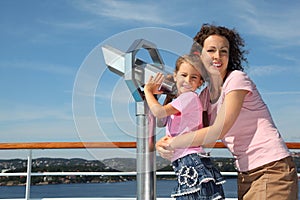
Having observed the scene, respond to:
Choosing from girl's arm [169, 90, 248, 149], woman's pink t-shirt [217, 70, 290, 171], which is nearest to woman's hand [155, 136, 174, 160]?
girl's arm [169, 90, 248, 149]

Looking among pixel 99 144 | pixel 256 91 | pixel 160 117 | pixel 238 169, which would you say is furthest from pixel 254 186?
pixel 99 144

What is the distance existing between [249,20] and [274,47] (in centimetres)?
226

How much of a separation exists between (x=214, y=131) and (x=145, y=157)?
0.47ft

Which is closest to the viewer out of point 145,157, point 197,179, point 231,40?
point 145,157

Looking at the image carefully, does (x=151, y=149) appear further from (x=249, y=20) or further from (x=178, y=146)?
(x=249, y=20)

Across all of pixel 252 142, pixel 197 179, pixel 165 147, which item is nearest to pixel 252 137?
pixel 252 142

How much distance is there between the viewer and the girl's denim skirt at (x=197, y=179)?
939 mm

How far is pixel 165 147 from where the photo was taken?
0.84 m

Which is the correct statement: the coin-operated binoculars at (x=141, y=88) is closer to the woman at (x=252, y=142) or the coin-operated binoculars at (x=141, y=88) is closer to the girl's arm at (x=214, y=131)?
the girl's arm at (x=214, y=131)

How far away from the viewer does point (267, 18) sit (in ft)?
26.7

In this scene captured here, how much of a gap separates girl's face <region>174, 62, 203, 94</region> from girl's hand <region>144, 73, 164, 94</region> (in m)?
0.04

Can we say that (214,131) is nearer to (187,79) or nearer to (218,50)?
(187,79)

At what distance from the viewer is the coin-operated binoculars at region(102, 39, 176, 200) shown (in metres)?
0.76

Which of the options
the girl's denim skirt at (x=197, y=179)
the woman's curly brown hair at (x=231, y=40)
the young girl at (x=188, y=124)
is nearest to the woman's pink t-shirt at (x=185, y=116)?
the young girl at (x=188, y=124)
